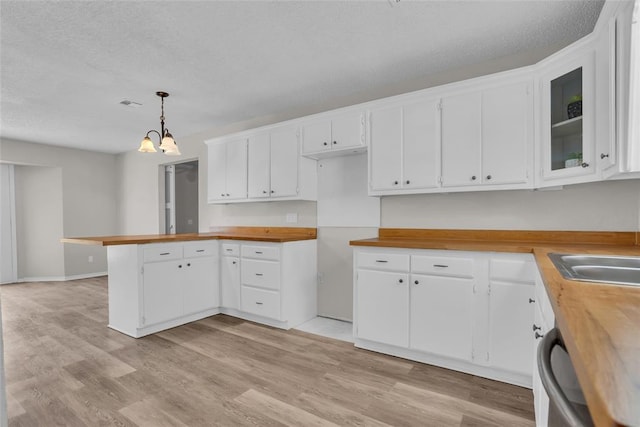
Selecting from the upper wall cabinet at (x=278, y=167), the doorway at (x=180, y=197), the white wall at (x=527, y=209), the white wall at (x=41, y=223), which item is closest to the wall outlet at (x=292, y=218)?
the upper wall cabinet at (x=278, y=167)

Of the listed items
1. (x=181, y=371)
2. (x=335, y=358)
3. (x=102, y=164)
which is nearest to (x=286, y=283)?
(x=335, y=358)

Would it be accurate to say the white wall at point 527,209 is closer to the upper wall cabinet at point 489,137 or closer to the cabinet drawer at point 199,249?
the upper wall cabinet at point 489,137

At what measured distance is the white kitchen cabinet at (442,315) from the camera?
7.33 feet

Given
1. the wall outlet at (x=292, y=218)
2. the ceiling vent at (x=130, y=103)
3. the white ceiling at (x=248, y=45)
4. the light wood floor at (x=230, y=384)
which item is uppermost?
the white ceiling at (x=248, y=45)

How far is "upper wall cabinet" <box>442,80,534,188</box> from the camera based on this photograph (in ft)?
7.44

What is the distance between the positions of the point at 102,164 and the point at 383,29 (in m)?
6.38

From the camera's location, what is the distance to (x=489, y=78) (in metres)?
2.37

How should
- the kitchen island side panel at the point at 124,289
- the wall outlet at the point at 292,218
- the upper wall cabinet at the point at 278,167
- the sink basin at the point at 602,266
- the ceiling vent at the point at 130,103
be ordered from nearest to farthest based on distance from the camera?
the sink basin at the point at 602,266
the kitchen island side panel at the point at 124,289
the upper wall cabinet at the point at 278,167
the ceiling vent at the point at 130,103
the wall outlet at the point at 292,218

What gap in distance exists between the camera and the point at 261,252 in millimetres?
3348

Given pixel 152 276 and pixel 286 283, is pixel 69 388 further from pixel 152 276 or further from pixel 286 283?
pixel 286 283

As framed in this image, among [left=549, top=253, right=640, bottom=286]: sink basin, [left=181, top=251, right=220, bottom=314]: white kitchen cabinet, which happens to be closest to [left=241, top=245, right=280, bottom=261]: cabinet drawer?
[left=181, top=251, right=220, bottom=314]: white kitchen cabinet

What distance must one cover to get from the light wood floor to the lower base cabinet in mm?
134

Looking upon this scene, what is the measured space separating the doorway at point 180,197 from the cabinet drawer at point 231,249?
2739 mm

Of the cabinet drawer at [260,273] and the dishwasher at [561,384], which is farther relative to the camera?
the cabinet drawer at [260,273]
